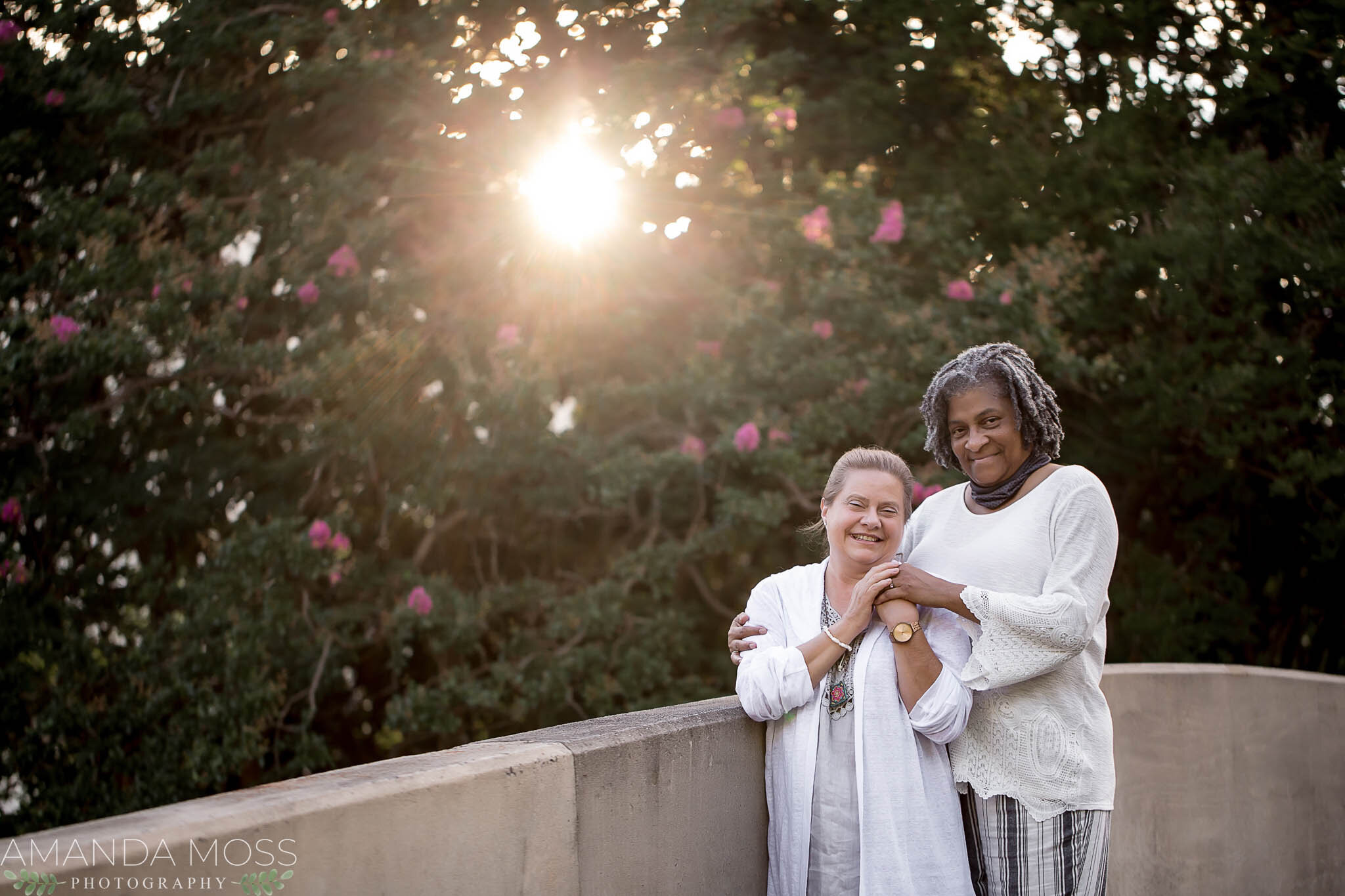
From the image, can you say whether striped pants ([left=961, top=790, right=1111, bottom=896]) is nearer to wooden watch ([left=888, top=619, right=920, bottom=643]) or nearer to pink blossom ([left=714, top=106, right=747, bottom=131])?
wooden watch ([left=888, top=619, right=920, bottom=643])

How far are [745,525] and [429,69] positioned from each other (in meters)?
3.60

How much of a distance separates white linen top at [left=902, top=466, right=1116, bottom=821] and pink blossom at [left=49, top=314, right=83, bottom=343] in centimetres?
542

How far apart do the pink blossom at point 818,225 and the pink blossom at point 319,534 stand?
3.60 m

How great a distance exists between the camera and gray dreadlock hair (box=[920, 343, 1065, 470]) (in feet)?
8.86

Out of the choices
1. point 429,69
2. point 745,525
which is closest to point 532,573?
point 745,525

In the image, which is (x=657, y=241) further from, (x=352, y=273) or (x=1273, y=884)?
(x=1273, y=884)

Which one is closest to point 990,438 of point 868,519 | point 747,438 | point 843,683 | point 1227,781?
point 868,519

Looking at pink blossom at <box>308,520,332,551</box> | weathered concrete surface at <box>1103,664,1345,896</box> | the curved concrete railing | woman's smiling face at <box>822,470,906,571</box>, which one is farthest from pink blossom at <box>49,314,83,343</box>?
weathered concrete surface at <box>1103,664,1345,896</box>

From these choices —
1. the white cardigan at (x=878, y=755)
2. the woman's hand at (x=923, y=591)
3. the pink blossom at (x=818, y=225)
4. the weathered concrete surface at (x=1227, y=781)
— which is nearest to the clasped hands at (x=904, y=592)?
the woman's hand at (x=923, y=591)

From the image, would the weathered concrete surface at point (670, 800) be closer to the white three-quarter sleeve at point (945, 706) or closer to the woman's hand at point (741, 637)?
the woman's hand at point (741, 637)

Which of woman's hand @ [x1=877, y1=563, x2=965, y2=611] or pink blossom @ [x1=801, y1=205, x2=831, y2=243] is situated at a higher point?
woman's hand @ [x1=877, y1=563, x2=965, y2=611]

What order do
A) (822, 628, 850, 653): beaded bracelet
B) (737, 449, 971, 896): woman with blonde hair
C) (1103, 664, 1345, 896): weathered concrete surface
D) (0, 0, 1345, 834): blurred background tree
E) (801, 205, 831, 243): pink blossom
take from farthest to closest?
1. (801, 205, 831, 243): pink blossom
2. (0, 0, 1345, 834): blurred background tree
3. (1103, 664, 1345, 896): weathered concrete surface
4. (822, 628, 850, 653): beaded bracelet
5. (737, 449, 971, 896): woman with blonde hair

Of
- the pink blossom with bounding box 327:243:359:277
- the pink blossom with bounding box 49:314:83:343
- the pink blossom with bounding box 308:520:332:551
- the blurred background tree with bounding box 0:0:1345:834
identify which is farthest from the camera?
the pink blossom with bounding box 327:243:359:277

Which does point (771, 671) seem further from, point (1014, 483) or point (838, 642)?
point (1014, 483)
